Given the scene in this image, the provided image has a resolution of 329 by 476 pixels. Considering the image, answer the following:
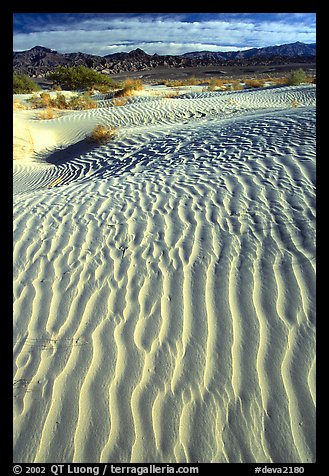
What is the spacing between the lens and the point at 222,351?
251cm

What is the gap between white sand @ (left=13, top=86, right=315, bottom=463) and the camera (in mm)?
2129

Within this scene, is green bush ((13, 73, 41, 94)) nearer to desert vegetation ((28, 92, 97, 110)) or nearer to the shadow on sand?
desert vegetation ((28, 92, 97, 110))

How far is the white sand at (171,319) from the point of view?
2.13 m

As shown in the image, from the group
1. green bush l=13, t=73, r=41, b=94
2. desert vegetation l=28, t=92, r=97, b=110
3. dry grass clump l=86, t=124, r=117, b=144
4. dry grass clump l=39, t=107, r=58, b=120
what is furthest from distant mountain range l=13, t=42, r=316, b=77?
dry grass clump l=86, t=124, r=117, b=144

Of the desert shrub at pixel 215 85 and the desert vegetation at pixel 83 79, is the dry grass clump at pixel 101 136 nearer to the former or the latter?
the desert shrub at pixel 215 85

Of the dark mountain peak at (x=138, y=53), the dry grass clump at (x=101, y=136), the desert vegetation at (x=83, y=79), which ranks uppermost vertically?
the dark mountain peak at (x=138, y=53)

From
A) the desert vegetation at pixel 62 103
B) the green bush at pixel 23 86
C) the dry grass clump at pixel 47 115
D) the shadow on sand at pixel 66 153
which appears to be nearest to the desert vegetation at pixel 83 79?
the green bush at pixel 23 86

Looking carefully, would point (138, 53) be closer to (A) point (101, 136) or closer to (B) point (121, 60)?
(B) point (121, 60)

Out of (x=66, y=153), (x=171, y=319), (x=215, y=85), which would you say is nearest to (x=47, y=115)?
(x=66, y=153)

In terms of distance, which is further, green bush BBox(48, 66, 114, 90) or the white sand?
green bush BBox(48, 66, 114, 90)

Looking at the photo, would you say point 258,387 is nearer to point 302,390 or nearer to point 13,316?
point 302,390

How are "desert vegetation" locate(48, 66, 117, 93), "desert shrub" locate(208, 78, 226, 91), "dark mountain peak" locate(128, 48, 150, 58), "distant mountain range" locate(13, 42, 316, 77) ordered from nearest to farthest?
"desert shrub" locate(208, 78, 226, 91)
"desert vegetation" locate(48, 66, 117, 93)
"distant mountain range" locate(13, 42, 316, 77)
"dark mountain peak" locate(128, 48, 150, 58)

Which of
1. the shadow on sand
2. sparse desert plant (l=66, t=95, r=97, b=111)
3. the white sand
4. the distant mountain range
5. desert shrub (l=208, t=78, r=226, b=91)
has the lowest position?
the white sand
